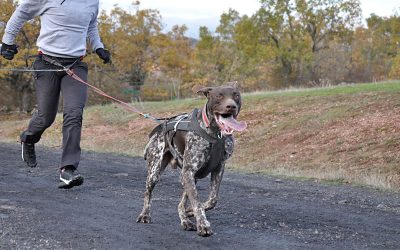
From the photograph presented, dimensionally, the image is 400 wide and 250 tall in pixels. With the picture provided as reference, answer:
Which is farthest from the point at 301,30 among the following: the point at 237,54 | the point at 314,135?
the point at 314,135

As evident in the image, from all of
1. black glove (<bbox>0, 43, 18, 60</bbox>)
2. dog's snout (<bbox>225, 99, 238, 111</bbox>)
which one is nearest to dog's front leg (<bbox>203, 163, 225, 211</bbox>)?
dog's snout (<bbox>225, 99, 238, 111</bbox>)

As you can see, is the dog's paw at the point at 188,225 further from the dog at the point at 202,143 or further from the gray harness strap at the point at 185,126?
the gray harness strap at the point at 185,126

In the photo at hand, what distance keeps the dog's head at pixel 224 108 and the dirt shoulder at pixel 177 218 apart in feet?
3.16

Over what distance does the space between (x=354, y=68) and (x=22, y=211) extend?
60.4m

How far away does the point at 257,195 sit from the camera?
28.7ft

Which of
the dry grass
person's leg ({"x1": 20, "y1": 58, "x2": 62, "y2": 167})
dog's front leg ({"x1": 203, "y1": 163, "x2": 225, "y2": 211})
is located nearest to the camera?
dog's front leg ({"x1": 203, "y1": 163, "x2": 225, "y2": 211})

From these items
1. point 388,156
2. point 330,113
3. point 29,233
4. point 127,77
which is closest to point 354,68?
point 127,77

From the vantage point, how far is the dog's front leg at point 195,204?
571 cm

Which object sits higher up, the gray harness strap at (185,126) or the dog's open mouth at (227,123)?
the dog's open mouth at (227,123)

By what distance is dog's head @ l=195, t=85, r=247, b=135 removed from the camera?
19.1ft

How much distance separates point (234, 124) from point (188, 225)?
3.46 ft

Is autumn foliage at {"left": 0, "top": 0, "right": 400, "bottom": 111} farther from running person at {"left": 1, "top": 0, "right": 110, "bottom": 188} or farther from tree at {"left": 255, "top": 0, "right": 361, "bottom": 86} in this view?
running person at {"left": 1, "top": 0, "right": 110, "bottom": 188}

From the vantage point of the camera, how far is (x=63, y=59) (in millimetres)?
7891

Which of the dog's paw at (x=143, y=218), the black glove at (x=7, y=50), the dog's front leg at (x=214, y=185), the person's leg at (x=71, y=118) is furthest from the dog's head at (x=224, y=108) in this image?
the black glove at (x=7, y=50)
